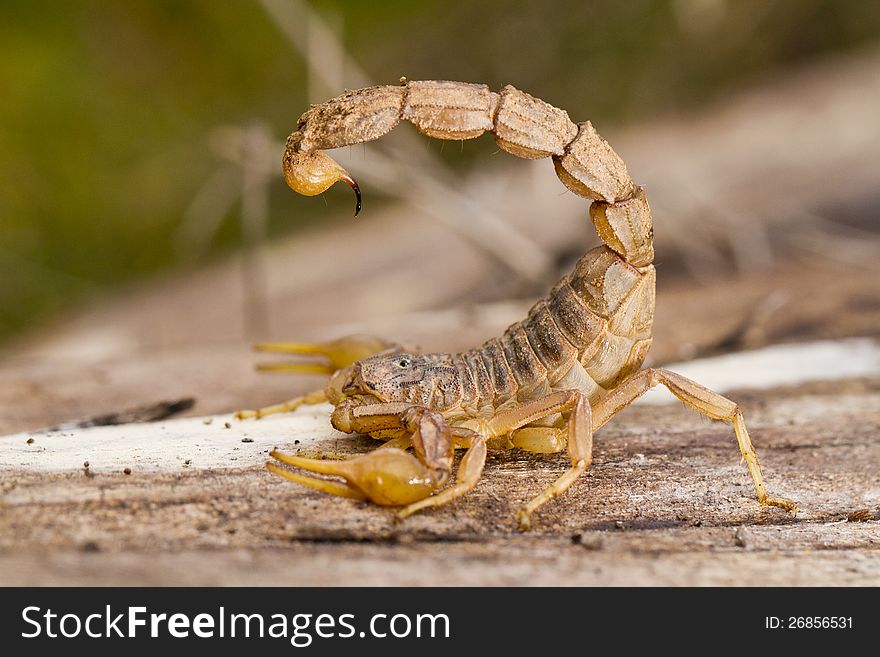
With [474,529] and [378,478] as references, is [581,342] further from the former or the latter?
[378,478]

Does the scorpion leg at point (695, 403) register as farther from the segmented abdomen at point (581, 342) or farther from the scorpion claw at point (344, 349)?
the scorpion claw at point (344, 349)

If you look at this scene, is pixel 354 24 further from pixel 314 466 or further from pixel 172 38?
pixel 314 466

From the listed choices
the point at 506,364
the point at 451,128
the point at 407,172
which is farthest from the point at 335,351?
the point at 407,172

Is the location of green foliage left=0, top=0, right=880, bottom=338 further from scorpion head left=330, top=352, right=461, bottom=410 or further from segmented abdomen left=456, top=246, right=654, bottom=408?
scorpion head left=330, top=352, right=461, bottom=410

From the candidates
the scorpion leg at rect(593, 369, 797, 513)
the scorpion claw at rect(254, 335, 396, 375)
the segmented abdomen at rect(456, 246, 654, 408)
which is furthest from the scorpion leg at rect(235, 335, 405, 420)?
the scorpion leg at rect(593, 369, 797, 513)

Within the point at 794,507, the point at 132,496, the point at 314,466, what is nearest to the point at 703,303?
the point at 794,507

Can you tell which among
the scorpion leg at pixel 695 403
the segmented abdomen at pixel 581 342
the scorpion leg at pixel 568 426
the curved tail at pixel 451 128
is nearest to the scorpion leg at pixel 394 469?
the scorpion leg at pixel 568 426
